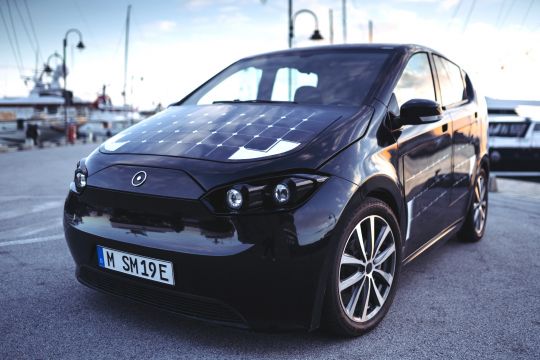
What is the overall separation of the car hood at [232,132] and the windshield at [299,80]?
21 cm

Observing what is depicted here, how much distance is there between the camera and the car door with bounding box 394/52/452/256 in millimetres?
3039

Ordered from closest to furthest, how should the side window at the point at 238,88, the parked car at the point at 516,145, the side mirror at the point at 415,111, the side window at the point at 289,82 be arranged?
the side mirror at the point at 415,111 < the side window at the point at 289,82 < the side window at the point at 238,88 < the parked car at the point at 516,145

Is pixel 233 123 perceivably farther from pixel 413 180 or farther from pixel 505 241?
pixel 505 241

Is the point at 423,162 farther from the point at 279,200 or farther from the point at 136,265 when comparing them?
the point at 136,265

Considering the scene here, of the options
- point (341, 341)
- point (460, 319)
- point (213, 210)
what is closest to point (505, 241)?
point (460, 319)

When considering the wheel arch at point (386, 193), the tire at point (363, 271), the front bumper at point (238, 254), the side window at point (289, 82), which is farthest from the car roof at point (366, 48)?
the front bumper at point (238, 254)

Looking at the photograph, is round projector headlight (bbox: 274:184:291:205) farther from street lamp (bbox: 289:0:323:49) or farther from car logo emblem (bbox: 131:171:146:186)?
street lamp (bbox: 289:0:323:49)

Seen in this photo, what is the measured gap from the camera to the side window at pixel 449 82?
390 cm

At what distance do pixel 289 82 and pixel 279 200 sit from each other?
156 cm

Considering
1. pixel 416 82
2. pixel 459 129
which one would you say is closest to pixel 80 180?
pixel 416 82

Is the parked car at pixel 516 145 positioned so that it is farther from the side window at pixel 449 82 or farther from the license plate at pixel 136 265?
the license plate at pixel 136 265

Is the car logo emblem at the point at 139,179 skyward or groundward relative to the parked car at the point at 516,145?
skyward

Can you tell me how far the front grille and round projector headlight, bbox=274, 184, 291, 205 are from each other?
0.54m

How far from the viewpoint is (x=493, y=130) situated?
12.2 m
